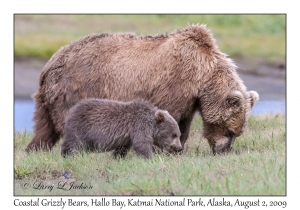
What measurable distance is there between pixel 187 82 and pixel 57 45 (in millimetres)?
14356

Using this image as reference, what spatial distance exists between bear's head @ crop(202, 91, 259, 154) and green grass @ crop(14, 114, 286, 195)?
0.84 ft

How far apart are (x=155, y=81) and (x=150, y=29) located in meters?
16.3

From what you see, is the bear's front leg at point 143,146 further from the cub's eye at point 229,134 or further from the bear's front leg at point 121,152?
the cub's eye at point 229,134

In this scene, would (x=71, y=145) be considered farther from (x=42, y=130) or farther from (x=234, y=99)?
(x=234, y=99)

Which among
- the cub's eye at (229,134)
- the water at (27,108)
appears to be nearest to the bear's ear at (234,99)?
the cub's eye at (229,134)

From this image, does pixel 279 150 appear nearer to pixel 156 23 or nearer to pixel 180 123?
pixel 180 123

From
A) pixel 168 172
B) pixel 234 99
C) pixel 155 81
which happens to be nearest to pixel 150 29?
pixel 155 81

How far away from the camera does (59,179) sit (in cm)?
822

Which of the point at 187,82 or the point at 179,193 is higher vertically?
the point at 187,82

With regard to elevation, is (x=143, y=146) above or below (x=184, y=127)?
below

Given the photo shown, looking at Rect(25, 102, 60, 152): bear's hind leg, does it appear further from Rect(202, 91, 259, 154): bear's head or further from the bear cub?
Rect(202, 91, 259, 154): bear's head

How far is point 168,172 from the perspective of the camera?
25.7ft

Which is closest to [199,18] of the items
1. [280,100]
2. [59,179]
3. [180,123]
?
[280,100]

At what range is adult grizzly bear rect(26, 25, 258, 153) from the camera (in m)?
9.32
